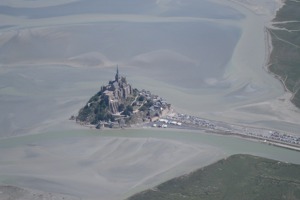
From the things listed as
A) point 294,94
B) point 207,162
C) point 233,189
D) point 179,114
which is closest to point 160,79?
point 179,114

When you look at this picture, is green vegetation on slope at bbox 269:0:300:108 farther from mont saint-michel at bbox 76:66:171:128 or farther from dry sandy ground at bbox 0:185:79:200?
dry sandy ground at bbox 0:185:79:200

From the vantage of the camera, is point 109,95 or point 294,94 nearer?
point 109,95

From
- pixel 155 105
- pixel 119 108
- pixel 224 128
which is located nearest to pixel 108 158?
pixel 119 108

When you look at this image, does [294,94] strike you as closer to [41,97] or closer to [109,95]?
[109,95]

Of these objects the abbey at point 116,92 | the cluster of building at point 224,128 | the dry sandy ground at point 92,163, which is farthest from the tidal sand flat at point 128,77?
the abbey at point 116,92

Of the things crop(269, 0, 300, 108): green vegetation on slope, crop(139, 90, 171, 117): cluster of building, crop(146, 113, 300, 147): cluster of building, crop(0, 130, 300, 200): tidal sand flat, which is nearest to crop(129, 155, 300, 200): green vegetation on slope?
crop(0, 130, 300, 200): tidal sand flat

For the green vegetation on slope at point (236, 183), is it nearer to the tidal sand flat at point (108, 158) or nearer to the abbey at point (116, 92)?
the tidal sand flat at point (108, 158)

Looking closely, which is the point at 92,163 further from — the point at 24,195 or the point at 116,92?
the point at 116,92
